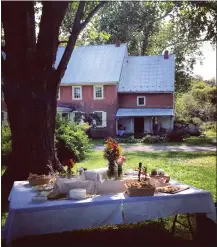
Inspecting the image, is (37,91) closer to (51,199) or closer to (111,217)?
(51,199)

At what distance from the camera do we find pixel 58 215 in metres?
2.70

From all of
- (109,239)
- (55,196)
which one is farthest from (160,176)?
(55,196)

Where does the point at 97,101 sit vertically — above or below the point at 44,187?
above

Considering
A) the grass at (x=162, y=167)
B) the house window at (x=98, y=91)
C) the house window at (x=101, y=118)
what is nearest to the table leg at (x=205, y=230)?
the grass at (x=162, y=167)

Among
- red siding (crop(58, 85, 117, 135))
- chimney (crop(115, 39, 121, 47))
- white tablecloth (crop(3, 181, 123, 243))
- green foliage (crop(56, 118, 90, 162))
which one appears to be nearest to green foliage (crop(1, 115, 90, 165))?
green foliage (crop(56, 118, 90, 162))

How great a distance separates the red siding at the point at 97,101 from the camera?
217 inches

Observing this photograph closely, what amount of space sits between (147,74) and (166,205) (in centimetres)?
320

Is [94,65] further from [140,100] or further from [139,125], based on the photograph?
[140,100]

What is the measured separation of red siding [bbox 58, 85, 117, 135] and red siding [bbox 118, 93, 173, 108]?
22cm

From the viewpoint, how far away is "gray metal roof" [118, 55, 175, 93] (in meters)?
5.24

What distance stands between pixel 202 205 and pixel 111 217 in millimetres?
886

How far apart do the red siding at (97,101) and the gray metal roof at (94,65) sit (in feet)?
0.51

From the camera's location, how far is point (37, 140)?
484cm

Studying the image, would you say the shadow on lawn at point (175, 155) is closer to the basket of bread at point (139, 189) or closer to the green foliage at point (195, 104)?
the green foliage at point (195, 104)
